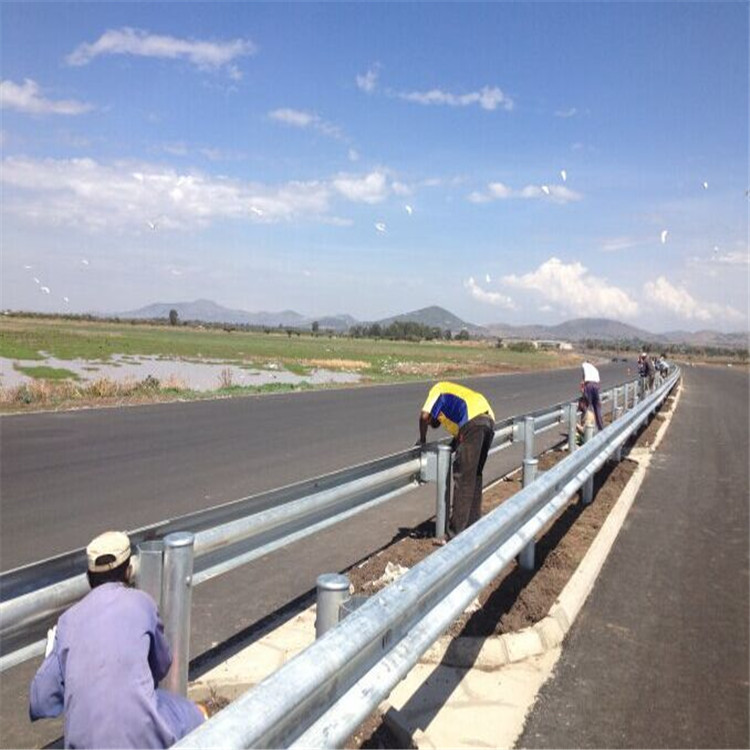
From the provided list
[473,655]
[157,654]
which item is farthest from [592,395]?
[157,654]

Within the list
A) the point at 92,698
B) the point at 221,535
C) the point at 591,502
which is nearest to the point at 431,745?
the point at 221,535

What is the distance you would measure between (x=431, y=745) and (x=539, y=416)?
692 cm

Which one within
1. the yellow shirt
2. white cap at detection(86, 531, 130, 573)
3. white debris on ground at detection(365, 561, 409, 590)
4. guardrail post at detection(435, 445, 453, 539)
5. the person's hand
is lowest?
white debris on ground at detection(365, 561, 409, 590)

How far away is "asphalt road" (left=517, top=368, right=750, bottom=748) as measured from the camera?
373cm

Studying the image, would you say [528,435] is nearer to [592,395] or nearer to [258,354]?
[592,395]

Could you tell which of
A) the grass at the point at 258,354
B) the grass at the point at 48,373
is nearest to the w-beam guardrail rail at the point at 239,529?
the grass at the point at 48,373

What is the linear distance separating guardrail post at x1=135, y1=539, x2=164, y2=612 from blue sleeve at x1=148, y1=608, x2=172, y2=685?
36 centimetres

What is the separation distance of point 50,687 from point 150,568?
629mm

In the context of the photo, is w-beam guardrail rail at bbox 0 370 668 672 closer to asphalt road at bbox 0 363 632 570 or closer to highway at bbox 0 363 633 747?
highway at bbox 0 363 633 747

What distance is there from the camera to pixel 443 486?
663cm

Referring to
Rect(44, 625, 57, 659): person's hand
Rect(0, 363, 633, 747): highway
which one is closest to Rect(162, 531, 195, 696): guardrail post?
Rect(44, 625, 57, 659): person's hand

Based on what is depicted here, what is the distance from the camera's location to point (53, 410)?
17.2 meters

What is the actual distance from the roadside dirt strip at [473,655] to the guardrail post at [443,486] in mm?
233

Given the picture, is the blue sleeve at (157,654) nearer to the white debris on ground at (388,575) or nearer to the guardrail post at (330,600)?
the guardrail post at (330,600)
